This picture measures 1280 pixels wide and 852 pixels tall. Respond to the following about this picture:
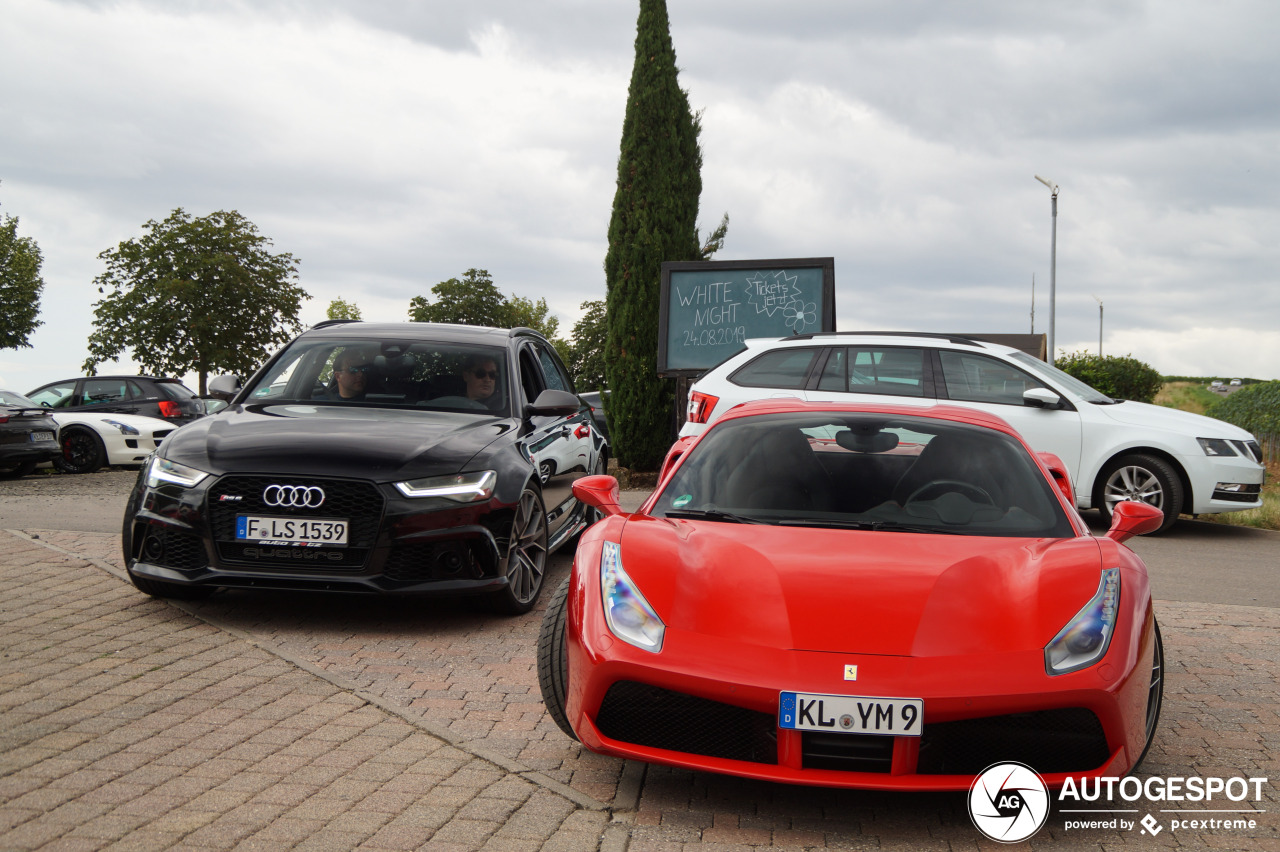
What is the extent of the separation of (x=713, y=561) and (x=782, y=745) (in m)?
0.64

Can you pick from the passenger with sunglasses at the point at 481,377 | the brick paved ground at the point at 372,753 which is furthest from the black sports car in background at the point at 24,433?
the passenger with sunglasses at the point at 481,377

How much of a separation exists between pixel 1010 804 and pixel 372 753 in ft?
6.70

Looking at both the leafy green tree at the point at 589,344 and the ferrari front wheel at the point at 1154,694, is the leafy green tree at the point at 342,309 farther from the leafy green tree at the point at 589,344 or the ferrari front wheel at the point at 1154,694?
the ferrari front wheel at the point at 1154,694

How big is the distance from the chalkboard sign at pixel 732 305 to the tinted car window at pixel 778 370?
14.3 feet

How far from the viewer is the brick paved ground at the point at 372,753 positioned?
314cm

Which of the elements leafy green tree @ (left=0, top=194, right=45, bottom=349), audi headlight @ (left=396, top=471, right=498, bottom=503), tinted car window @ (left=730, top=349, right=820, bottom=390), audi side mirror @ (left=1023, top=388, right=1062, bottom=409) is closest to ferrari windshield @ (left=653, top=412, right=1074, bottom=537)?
audi headlight @ (left=396, top=471, right=498, bottom=503)

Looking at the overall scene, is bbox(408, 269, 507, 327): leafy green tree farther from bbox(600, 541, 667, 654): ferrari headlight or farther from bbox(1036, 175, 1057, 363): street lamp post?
bbox(600, 541, 667, 654): ferrari headlight

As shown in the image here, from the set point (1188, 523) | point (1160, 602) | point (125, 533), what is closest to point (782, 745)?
point (125, 533)

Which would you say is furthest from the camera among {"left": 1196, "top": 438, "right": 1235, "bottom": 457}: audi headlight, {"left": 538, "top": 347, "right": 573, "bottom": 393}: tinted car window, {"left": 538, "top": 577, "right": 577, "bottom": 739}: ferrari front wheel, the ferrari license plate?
{"left": 1196, "top": 438, "right": 1235, "bottom": 457}: audi headlight

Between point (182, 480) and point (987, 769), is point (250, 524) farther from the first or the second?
point (987, 769)

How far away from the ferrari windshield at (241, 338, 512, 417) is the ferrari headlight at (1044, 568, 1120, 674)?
4.04 meters

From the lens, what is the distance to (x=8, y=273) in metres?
40.8

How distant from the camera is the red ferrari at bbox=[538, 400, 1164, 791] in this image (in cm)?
306

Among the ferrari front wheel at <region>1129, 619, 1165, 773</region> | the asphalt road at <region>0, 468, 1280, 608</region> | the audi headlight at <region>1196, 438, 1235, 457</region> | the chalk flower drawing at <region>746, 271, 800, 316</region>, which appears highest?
the chalk flower drawing at <region>746, 271, 800, 316</region>
